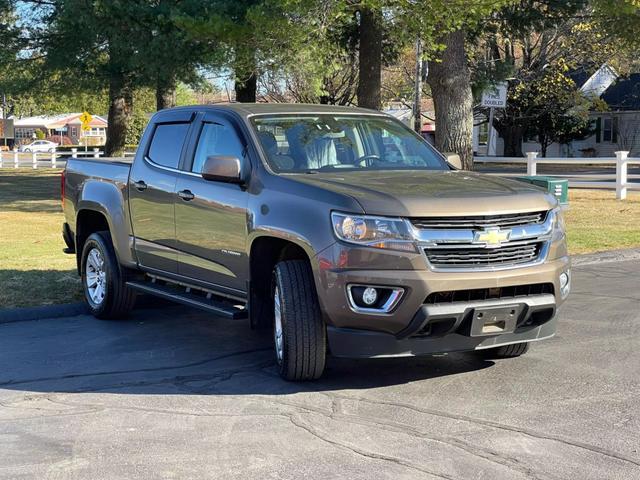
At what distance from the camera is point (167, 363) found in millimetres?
6875

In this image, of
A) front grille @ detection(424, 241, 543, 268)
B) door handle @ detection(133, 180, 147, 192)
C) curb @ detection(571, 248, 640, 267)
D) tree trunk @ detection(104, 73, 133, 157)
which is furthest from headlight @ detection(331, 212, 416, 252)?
tree trunk @ detection(104, 73, 133, 157)

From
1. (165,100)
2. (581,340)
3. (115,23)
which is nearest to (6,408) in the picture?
(581,340)

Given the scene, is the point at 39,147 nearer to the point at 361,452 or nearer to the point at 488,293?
the point at 488,293

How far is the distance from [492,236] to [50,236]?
33.3 ft

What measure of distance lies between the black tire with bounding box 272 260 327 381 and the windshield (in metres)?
0.94

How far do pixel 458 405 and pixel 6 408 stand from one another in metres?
2.82

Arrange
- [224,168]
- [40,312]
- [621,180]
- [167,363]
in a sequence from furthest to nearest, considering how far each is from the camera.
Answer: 1. [621,180]
2. [40,312]
3. [167,363]
4. [224,168]

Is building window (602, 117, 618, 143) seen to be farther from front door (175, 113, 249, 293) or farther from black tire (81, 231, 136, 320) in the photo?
front door (175, 113, 249, 293)

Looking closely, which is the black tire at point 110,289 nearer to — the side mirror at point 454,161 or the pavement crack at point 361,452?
the side mirror at point 454,161

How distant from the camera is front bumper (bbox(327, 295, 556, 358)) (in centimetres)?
561

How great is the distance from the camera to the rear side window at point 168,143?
770 centimetres

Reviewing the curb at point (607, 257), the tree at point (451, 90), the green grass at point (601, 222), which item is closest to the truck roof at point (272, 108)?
the curb at point (607, 257)

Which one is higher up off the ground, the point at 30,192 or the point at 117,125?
the point at 117,125

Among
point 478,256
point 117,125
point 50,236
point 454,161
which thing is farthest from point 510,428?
point 117,125
